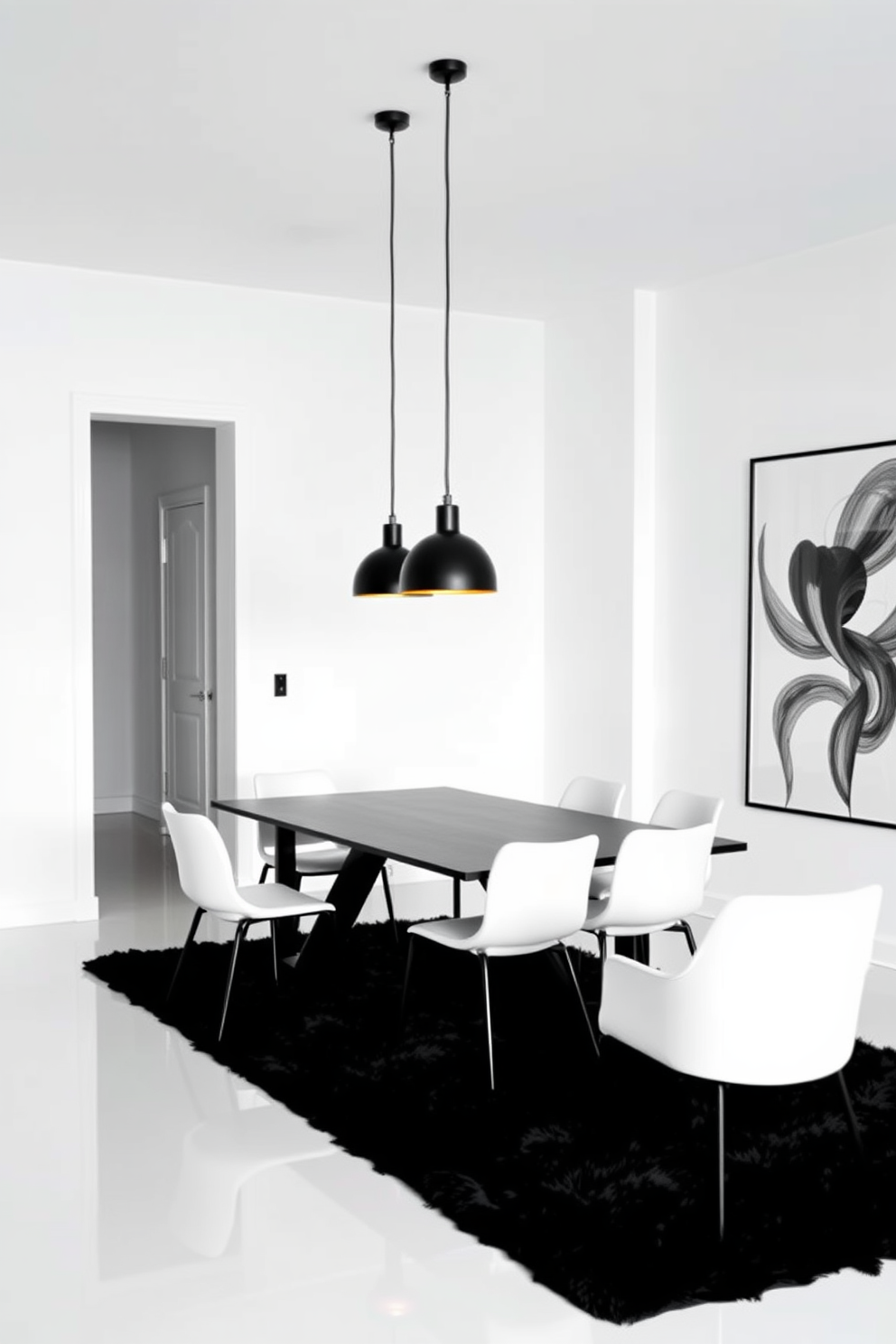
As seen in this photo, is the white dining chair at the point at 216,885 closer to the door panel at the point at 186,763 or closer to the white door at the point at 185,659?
the white door at the point at 185,659

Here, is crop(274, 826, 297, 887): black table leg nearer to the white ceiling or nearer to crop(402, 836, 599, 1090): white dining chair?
crop(402, 836, 599, 1090): white dining chair

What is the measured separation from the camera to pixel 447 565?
4.47m

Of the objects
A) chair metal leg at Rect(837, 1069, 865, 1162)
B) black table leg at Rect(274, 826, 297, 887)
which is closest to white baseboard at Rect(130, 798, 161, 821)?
black table leg at Rect(274, 826, 297, 887)

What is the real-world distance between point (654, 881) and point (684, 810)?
100 cm

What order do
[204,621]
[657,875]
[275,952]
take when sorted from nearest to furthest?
[657,875], [275,952], [204,621]

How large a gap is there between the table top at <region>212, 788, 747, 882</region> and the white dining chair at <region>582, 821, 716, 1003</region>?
100 mm

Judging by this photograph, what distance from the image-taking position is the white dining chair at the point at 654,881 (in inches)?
168

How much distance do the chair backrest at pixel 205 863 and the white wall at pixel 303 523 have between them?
1974mm

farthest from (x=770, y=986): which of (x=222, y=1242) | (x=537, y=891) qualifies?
(x=222, y=1242)

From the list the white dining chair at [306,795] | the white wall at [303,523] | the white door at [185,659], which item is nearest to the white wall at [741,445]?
the white wall at [303,523]

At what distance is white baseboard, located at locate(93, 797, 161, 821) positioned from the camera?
985cm

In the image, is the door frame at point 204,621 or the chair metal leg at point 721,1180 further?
the door frame at point 204,621

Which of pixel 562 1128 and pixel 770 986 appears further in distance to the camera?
pixel 562 1128

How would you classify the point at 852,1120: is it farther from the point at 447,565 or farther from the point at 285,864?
the point at 285,864
